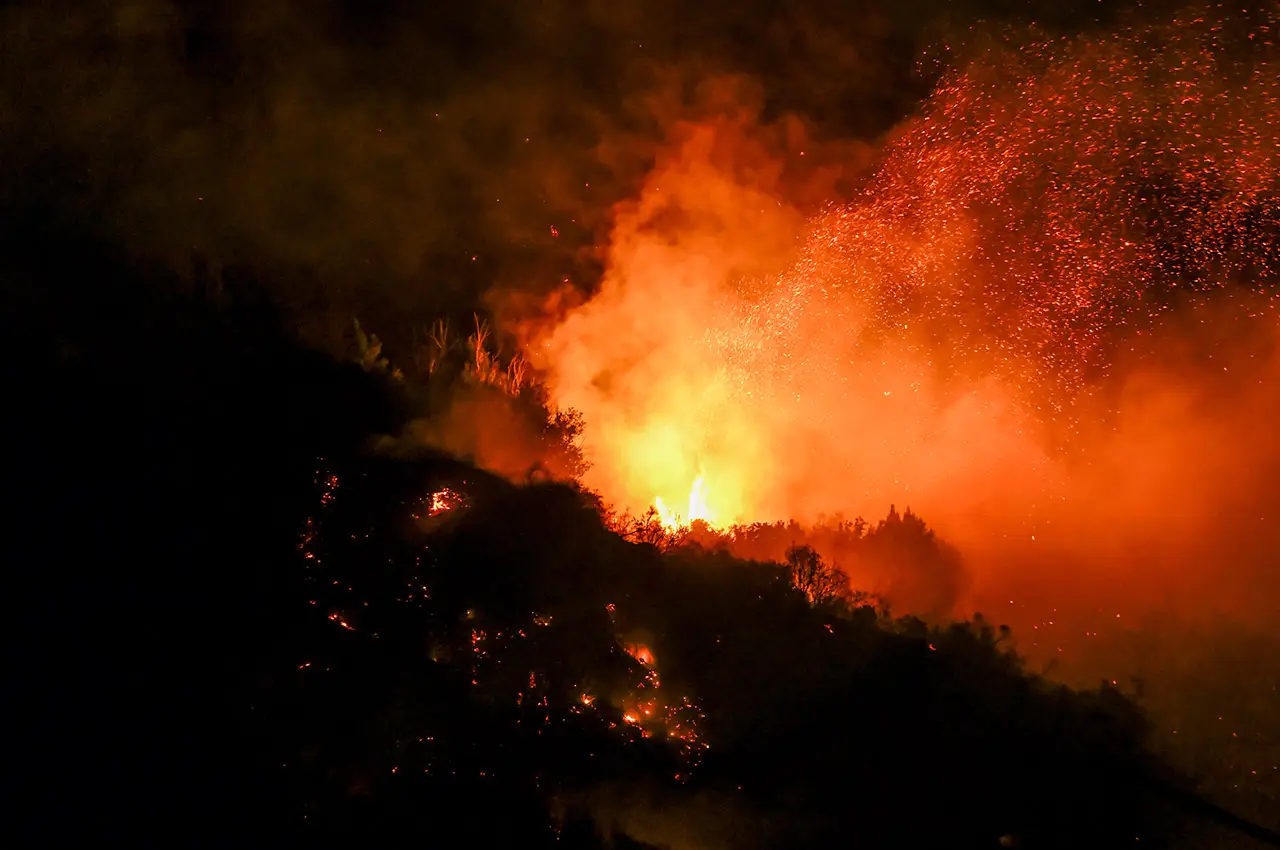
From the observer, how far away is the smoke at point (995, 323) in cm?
923

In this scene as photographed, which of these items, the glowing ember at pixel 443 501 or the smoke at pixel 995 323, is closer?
the glowing ember at pixel 443 501

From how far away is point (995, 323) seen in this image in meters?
10.7

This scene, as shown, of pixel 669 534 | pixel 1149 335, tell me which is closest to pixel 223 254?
pixel 669 534

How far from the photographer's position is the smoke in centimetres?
923

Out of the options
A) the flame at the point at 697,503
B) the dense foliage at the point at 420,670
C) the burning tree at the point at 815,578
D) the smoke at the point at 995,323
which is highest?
the smoke at the point at 995,323

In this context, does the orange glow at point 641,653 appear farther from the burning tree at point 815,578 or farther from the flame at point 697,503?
the flame at point 697,503

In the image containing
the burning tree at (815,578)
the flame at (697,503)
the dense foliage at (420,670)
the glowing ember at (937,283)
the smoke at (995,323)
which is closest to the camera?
the dense foliage at (420,670)

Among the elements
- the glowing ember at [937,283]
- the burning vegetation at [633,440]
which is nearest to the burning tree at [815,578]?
the burning vegetation at [633,440]

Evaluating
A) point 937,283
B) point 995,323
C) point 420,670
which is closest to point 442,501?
point 420,670

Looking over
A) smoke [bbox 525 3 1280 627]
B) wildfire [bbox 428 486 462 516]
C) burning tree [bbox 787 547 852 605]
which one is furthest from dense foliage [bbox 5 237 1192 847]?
smoke [bbox 525 3 1280 627]

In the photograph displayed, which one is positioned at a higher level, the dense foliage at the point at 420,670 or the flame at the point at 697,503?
the flame at the point at 697,503

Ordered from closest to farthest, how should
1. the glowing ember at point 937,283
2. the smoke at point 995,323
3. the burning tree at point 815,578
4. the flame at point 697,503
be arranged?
the burning tree at point 815,578 < the flame at point 697,503 < the smoke at point 995,323 < the glowing ember at point 937,283

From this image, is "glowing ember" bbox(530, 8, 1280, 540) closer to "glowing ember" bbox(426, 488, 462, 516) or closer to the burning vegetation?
the burning vegetation

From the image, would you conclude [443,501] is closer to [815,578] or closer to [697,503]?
[815,578]
